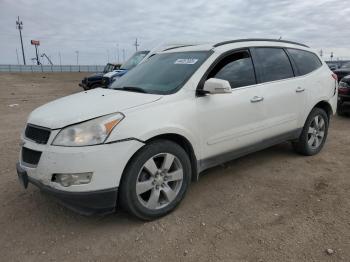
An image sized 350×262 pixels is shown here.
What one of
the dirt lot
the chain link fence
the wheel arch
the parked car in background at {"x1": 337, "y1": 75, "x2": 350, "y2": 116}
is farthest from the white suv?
the chain link fence

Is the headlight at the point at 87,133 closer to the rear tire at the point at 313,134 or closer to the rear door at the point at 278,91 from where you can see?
the rear door at the point at 278,91

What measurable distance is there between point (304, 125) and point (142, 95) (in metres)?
2.74

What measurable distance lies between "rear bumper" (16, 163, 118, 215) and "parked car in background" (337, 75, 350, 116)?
24.3ft

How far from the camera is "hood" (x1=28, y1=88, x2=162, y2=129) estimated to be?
3.08 m

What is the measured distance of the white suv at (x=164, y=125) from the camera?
2.97 meters

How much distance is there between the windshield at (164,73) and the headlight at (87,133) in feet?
2.64

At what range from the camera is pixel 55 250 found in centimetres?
298

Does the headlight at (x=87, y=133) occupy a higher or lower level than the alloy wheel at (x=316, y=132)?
higher

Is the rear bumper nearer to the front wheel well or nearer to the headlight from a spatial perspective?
the headlight

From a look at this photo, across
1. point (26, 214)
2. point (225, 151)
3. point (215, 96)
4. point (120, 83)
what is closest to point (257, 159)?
point (225, 151)

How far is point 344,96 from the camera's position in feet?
28.1

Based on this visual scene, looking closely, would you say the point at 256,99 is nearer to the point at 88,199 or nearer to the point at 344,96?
the point at 88,199

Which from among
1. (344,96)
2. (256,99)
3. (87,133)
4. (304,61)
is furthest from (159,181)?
(344,96)

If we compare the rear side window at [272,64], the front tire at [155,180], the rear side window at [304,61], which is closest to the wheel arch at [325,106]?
the rear side window at [304,61]
